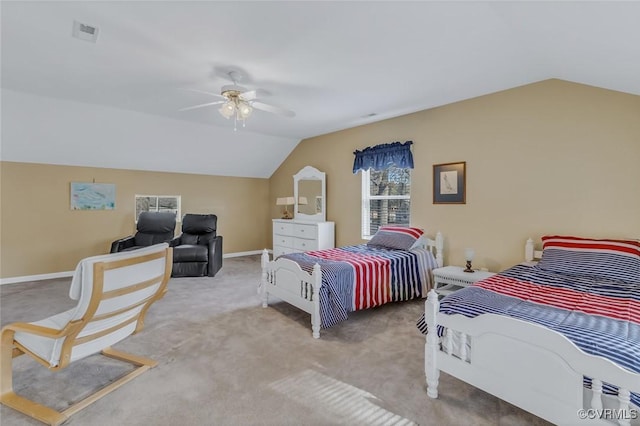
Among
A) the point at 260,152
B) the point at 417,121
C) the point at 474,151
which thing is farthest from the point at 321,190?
the point at 474,151

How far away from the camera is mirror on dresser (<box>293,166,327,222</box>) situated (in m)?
5.95

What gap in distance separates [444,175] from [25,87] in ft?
17.2

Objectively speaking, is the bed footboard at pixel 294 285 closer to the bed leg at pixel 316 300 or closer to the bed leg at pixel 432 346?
the bed leg at pixel 316 300

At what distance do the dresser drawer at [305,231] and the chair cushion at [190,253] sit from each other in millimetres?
1651

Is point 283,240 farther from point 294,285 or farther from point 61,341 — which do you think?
point 61,341

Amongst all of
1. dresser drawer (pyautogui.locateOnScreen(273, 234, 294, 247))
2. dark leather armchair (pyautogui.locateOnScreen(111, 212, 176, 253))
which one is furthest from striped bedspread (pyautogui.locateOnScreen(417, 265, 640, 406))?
dark leather armchair (pyautogui.locateOnScreen(111, 212, 176, 253))

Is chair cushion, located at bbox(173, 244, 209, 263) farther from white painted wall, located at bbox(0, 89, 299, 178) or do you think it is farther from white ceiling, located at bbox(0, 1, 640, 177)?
white ceiling, located at bbox(0, 1, 640, 177)

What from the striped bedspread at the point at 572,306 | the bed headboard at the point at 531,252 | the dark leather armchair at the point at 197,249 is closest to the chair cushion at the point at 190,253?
the dark leather armchair at the point at 197,249

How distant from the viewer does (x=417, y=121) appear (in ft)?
14.6

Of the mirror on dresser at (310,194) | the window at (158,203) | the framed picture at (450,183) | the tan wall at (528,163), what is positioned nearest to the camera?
the tan wall at (528,163)

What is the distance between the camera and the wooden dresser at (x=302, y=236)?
550cm

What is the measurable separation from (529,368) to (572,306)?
679mm

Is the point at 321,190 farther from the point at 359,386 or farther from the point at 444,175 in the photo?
the point at 359,386

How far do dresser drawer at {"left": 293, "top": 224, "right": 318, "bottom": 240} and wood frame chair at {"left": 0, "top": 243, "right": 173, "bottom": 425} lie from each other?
11.3ft
